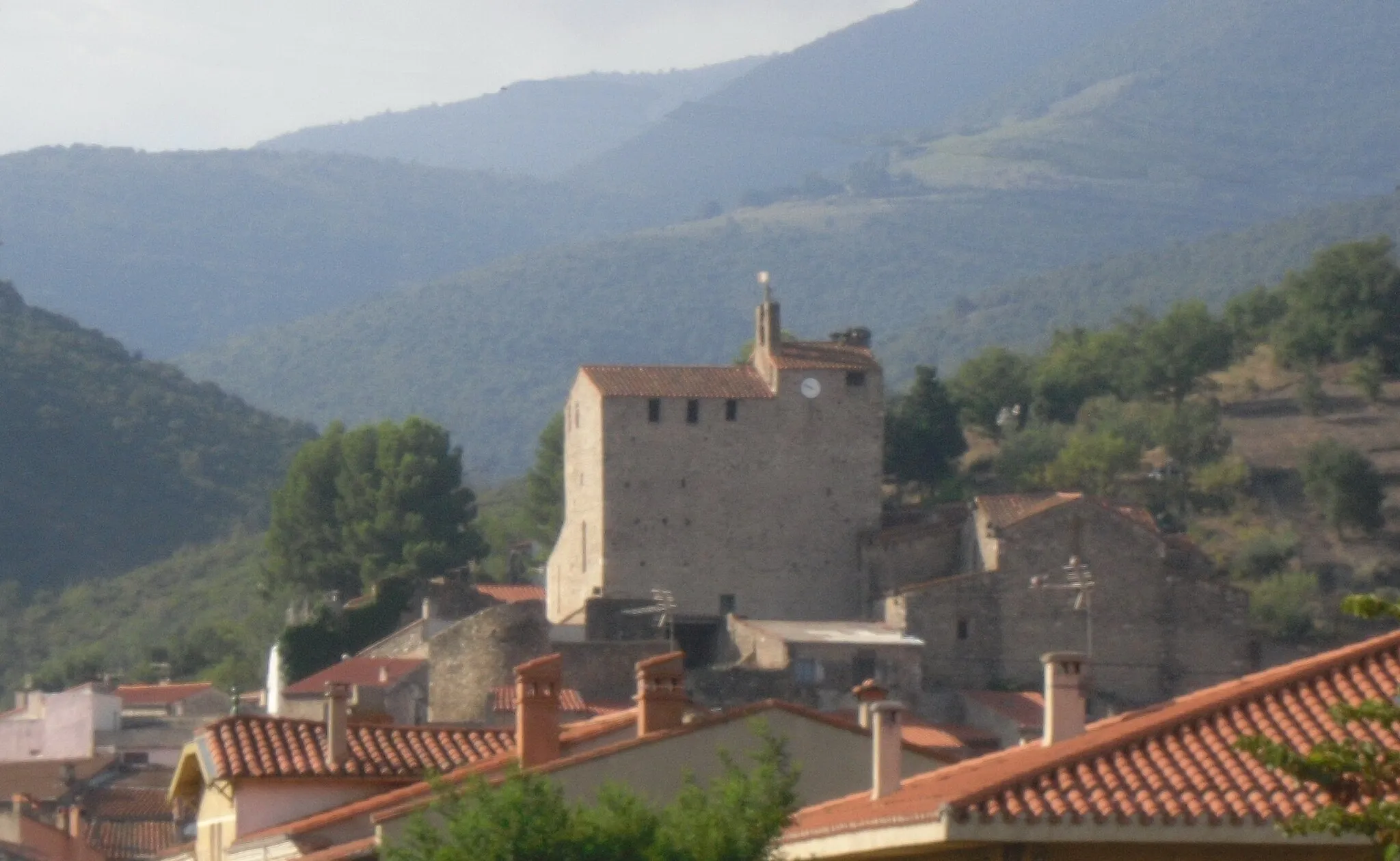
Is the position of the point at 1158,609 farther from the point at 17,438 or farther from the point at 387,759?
the point at 17,438

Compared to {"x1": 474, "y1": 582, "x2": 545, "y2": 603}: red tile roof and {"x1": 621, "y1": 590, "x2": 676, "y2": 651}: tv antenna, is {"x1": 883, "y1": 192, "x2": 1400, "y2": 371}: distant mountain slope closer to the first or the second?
{"x1": 474, "y1": 582, "x2": 545, "y2": 603}: red tile roof

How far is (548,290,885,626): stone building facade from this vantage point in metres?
63.7

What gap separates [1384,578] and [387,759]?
53029 mm

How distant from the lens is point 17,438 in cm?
11344

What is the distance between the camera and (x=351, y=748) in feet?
79.2

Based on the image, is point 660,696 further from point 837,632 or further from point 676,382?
point 676,382

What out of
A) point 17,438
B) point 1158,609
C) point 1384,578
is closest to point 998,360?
point 1384,578

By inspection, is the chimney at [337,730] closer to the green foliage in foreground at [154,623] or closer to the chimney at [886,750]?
the chimney at [886,750]

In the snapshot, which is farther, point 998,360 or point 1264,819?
point 998,360

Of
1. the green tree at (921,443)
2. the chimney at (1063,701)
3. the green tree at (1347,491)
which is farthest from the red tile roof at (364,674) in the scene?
the chimney at (1063,701)

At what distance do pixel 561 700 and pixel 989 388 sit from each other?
3985 cm

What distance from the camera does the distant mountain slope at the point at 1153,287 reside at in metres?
183

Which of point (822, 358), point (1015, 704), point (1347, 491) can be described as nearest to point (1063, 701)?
point (1015, 704)

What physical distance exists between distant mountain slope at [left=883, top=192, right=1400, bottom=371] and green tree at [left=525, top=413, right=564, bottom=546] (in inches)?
3414
